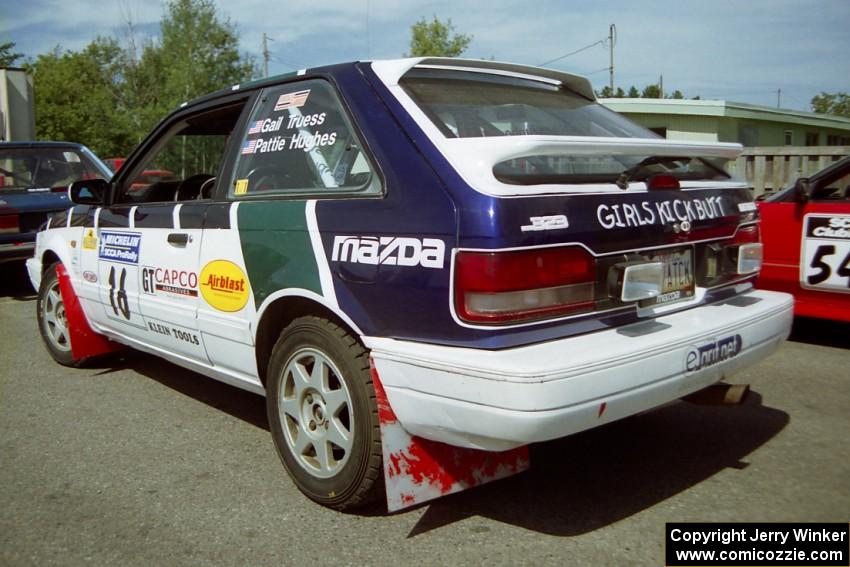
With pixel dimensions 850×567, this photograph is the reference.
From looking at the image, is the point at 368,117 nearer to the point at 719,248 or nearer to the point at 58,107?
the point at 719,248

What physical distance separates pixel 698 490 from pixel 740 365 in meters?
0.55

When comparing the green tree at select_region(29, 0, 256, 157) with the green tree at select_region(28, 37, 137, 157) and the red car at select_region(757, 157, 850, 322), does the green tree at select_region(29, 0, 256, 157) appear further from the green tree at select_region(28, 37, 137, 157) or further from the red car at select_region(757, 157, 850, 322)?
the red car at select_region(757, 157, 850, 322)

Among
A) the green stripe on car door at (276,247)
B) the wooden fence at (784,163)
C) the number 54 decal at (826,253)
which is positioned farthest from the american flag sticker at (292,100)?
the wooden fence at (784,163)

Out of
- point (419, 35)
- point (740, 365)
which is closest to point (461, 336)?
point (740, 365)

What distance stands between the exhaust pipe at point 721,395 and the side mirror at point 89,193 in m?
3.54

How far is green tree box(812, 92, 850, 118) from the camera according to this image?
187 feet

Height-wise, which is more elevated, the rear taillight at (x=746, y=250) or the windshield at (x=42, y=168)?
the windshield at (x=42, y=168)

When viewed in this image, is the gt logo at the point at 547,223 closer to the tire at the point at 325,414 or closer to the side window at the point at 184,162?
the tire at the point at 325,414

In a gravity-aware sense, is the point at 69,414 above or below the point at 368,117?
below

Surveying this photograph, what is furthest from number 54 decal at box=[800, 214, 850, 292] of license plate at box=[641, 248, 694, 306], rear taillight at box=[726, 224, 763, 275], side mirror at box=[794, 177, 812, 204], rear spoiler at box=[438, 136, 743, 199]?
rear spoiler at box=[438, 136, 743, 199]

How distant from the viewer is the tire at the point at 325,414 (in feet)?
8.94

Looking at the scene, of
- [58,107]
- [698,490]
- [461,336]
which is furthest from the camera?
[58,107]

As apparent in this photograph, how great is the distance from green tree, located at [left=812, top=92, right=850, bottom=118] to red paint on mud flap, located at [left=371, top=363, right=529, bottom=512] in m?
63.2

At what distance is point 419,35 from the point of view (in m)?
30.6
